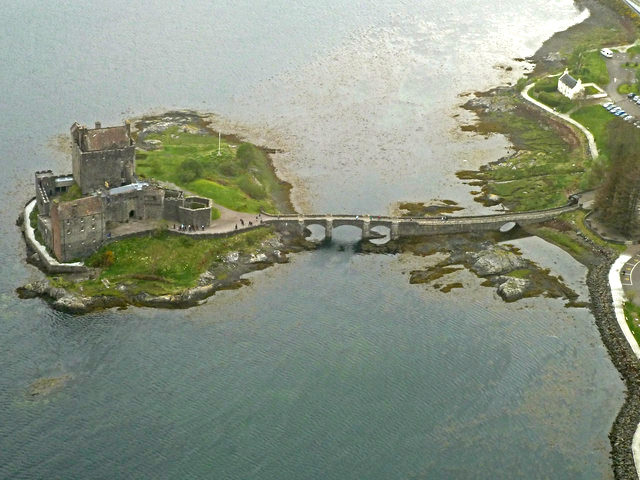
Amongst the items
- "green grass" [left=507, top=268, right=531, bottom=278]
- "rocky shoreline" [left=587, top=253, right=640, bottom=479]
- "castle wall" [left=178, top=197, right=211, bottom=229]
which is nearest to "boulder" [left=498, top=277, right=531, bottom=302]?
"green grass" [left=507, top=268, right=531, bottom=278]

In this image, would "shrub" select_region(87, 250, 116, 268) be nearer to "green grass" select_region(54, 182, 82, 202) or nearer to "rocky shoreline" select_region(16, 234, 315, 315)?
"rocky shoreline" select_region(16, 234, 315, 315)

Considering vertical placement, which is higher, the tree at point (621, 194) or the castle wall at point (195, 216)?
the tree at point (621, 194)

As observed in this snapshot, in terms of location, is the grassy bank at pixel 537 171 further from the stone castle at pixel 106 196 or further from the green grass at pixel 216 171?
the stone castle at pixel 106 196

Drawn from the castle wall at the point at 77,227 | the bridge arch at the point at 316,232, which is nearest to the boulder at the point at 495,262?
the bridge arch at the point at 316,232

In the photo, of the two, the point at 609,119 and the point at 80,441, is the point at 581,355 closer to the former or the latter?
the point at 80,441

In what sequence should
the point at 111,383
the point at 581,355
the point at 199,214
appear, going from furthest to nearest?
the point at 199,214 → the point at 581,355 → the point at 111,383

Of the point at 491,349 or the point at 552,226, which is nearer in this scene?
the point at 491,349

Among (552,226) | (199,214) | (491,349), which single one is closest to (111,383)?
(199,214)

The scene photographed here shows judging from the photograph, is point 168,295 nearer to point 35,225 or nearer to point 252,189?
point 35,225
